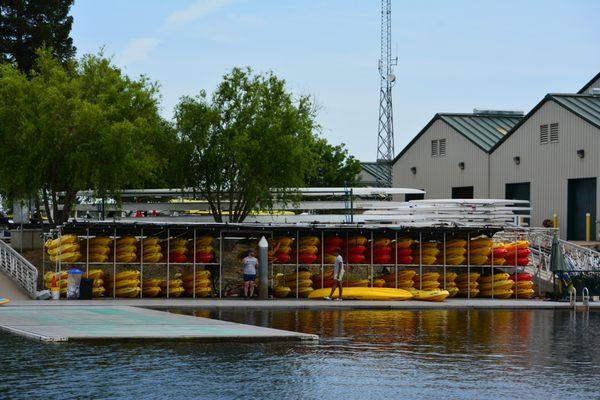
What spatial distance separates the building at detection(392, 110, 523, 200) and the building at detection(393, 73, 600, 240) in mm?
54

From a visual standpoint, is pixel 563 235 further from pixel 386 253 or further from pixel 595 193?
pixel 386 253

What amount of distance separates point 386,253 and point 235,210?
15028 millimetres

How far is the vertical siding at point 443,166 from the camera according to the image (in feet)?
219

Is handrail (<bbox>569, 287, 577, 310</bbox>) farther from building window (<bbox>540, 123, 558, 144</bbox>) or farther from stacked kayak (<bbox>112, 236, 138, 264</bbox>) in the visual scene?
building window (<bbox>540, 123, 558, 144</bbox>)

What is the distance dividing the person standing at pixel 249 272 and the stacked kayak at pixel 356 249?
3.80 meters

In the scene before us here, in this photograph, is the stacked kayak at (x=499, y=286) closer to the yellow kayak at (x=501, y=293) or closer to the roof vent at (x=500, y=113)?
the yellow kayak at (x=501, y=293)

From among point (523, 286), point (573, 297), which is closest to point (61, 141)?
point (523, 286)

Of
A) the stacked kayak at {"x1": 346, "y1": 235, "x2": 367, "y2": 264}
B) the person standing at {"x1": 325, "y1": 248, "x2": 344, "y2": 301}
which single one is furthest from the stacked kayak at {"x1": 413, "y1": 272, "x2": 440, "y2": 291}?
the person standing at {"x1": 325, "y1": 248, "x2": 344, "y2": 301}

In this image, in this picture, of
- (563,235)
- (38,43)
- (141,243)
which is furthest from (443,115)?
(141,243)

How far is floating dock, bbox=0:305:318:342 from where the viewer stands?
22266 mm

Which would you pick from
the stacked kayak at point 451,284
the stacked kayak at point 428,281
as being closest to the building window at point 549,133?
the stacked kayak at point 451,284

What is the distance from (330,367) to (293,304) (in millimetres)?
17338

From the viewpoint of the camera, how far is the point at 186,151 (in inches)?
2109

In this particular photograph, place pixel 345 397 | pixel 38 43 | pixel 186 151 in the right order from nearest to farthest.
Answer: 1. pixel 345 397
2. pixel 186 151
3. pixel 38 43
